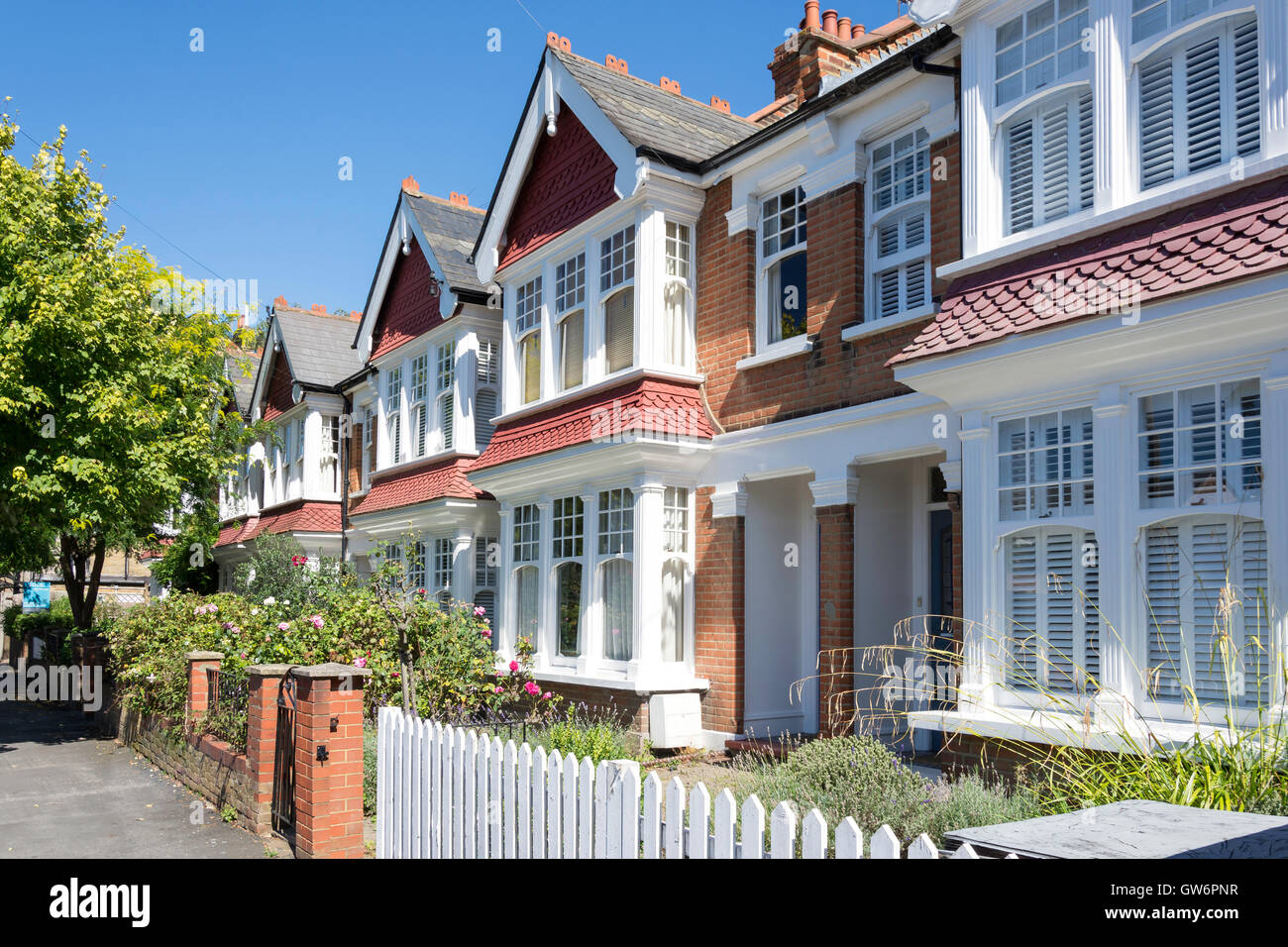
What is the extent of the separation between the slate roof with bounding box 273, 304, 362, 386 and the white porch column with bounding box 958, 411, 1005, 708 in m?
19.1

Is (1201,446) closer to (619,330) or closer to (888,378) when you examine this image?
(888,378)

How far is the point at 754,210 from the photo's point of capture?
1178cm

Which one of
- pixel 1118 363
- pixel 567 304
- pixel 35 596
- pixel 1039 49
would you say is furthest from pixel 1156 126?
pixel 35 596

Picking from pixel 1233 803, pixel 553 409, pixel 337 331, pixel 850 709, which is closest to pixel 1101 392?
pixel 1233 803

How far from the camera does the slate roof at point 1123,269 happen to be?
6.09m

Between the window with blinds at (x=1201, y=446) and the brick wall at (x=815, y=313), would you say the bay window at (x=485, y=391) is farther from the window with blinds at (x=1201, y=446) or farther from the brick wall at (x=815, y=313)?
the window with blinds at (x=1201, y=446)

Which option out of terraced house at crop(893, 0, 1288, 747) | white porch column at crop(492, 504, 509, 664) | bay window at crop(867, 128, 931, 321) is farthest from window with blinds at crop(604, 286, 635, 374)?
terraced house at crop(893, 0, 1288, 747)

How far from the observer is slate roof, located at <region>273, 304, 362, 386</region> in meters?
25.1

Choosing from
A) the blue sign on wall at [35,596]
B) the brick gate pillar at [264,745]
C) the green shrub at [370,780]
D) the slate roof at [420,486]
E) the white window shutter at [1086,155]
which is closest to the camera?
the white window shutter at [1086,155]

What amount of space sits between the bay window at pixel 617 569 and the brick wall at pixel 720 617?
85 centimetres

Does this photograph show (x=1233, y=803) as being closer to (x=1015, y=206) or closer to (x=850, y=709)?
(x=1015, y=206)

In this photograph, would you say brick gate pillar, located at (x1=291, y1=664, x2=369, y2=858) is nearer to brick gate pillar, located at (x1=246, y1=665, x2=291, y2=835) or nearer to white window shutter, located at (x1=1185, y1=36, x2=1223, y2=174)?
brick gate pillar, located at (x1=246, y1=665, x2=291, y2=835)

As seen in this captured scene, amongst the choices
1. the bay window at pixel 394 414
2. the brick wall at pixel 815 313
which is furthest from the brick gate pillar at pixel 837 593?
the bay window at pixel 394 414

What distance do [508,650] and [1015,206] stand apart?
903cm
